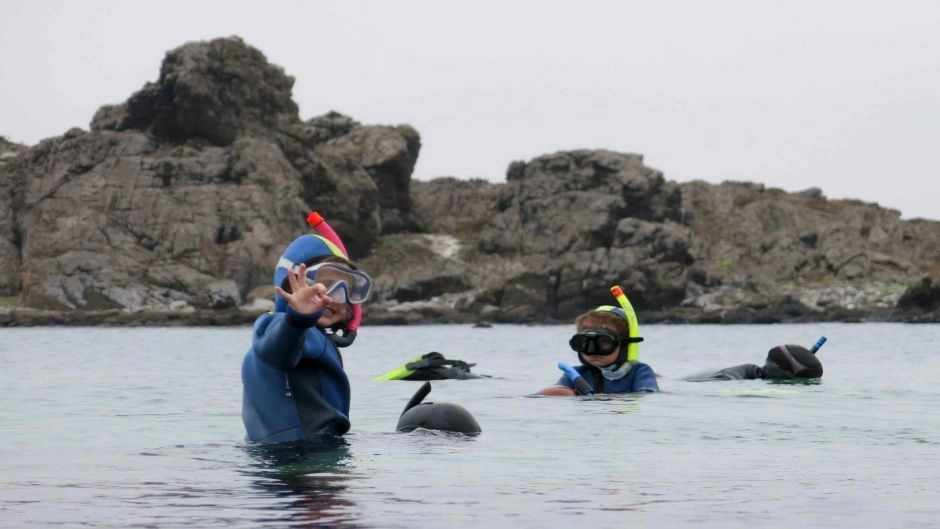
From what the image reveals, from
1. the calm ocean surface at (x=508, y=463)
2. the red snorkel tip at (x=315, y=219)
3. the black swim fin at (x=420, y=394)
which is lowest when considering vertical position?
the calm ocean surface at (x=508, y=463)

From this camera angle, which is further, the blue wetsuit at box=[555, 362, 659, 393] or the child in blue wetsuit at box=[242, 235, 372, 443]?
the blue wetsuit at box=[555, 362, 659, 393]

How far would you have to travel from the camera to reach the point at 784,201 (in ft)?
554

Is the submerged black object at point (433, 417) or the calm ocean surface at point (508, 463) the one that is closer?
the calm ocean surface at point (508, 463)

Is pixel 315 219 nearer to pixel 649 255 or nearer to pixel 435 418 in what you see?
pixel 435 418

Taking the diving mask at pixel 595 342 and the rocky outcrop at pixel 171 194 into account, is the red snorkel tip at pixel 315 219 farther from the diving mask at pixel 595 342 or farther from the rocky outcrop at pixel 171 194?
the rocky outcrop at pixel 171 194

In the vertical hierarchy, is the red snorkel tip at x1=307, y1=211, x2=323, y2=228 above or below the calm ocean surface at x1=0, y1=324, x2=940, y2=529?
above

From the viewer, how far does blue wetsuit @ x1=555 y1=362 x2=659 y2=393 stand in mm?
16312

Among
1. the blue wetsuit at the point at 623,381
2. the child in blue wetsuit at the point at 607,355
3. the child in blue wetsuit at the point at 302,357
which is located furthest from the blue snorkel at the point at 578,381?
the child in blue wetsuit at the point at 302,357

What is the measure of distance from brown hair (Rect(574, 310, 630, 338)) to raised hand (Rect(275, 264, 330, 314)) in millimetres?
7580

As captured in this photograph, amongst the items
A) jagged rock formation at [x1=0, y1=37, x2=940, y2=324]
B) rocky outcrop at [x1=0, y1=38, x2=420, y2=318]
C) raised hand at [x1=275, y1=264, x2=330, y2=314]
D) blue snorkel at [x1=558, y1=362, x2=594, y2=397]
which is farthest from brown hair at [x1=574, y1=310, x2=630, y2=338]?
rocky outcrop at [x1=0, y1=38, x2=420, y2=318]

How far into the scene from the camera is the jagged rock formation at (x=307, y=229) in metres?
103

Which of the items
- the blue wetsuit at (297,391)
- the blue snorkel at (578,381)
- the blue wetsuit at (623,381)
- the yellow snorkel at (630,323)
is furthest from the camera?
the blue wetsuit at (623,381)

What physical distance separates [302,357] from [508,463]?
6.57 ft

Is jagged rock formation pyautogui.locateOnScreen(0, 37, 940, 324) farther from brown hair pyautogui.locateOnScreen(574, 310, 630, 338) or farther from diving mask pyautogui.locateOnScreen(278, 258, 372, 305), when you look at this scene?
diving mask pyautogui.locateOnScreen(278, 258, 372, 305)
